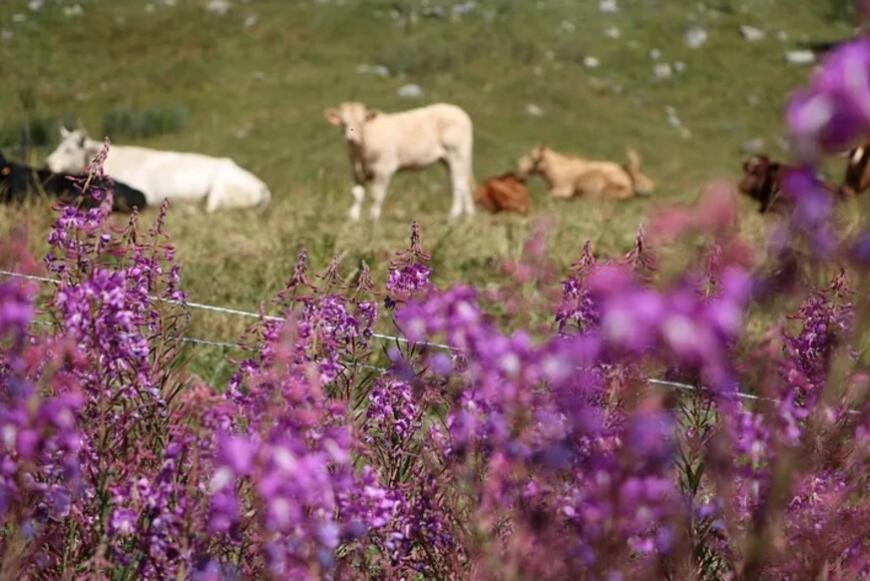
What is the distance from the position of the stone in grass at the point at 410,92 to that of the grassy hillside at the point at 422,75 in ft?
0.44

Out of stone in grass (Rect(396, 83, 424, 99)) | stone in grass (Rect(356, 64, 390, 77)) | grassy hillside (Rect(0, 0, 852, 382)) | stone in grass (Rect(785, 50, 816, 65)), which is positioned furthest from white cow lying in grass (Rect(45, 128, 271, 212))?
stone in grass (Rect(785, 50, 816, 65))

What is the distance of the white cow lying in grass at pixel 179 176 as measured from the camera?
11852mm

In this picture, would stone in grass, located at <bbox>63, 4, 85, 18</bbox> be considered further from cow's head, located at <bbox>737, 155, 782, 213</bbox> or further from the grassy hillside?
cow's head, located at <bbox>737, 155, 782, 213</bbox>

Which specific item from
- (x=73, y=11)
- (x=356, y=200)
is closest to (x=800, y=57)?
(x=73, y=11)

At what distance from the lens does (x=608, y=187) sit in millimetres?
14203

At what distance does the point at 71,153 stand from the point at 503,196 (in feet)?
14.6

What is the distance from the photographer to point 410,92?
17766 millimetres

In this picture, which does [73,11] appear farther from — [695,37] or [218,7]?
[695,37]

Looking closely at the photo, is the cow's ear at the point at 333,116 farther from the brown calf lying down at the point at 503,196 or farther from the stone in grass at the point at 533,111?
the stone in grass at the point at 533,111

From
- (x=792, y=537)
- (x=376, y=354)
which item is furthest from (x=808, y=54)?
(x=792, y=537)

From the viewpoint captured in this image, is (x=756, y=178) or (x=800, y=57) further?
(x=800, y=57)

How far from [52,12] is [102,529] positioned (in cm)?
2055

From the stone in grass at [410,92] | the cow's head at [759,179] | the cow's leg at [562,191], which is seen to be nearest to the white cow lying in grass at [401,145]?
the cow's leg at [562,191]

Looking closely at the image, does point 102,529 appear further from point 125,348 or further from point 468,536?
point 468,536
